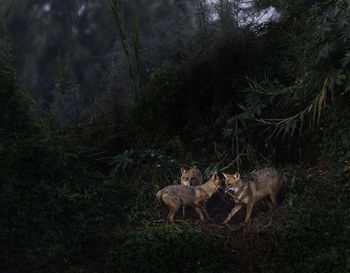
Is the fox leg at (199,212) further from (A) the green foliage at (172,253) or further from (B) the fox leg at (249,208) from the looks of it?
(B) the fox leg at (249,208)

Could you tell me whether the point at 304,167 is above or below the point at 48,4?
below

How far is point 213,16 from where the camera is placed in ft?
26.2

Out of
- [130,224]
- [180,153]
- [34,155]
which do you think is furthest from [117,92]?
[130,224]

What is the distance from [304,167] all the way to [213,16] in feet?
10.1

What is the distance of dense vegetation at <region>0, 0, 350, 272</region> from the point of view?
493 centimetres

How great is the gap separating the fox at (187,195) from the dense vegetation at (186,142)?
0.22 m

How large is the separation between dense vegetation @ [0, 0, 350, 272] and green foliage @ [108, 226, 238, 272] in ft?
0.04

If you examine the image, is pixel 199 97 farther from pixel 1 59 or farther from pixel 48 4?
pixel 48 4

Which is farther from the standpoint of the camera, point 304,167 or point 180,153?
point 180,153

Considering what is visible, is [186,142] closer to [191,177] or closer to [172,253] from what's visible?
[191,177]

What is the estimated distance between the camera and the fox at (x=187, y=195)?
17.2 ft

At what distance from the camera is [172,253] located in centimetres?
483

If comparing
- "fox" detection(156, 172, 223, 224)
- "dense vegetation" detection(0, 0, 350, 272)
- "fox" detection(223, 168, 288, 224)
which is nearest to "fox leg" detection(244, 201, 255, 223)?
"fox" detection(223, 168, 288, 224)

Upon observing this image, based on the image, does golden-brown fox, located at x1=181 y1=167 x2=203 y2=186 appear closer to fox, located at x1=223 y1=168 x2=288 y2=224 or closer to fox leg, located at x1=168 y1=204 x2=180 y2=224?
fox leg, located at x1=168 y1=204 x2=180 y2=224
